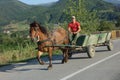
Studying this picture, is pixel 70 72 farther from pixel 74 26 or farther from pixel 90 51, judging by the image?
pixel 90 51

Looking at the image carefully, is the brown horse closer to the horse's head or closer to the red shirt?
the horse's head

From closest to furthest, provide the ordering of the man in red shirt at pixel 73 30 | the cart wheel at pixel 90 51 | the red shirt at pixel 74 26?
the man in red shirt at pixel 73 30, the red shirt at pixel 74 26, the cart wheel at pixel 90 51

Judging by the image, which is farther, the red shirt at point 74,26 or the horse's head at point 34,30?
the red shirt at point 74,26

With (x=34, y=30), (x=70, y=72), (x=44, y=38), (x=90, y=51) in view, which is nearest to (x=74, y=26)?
(x=90, y=51)

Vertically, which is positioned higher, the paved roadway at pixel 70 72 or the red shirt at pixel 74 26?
the red shirt at pixel 74 26

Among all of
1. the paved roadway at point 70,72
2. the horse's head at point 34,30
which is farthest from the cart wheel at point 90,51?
the horse's head at point 34,30

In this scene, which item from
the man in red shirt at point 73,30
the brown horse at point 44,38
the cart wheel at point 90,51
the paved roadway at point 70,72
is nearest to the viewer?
the paved roadway at point 70,72

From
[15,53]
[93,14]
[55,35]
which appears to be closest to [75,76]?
[55,35]

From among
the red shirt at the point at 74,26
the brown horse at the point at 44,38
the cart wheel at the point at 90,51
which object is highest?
the red shirt at the point at 74,26

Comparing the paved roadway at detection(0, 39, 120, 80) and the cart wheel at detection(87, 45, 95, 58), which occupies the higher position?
the cart wheel at detection(87, 45, 95, 58)

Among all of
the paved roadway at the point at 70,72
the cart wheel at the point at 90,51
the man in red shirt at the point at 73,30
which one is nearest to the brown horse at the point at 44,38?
the paved roadway at the point at 70,72

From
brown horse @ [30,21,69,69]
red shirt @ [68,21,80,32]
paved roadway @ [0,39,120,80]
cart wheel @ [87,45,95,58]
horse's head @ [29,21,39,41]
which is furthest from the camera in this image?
cart wheel @ [87,45,95,58]

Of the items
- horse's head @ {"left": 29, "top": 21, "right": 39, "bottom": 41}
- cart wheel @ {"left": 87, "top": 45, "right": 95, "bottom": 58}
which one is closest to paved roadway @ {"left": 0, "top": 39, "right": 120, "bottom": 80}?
horse's head @ {"left": 29, "top": 21, "right": 39, "bottom": 41}

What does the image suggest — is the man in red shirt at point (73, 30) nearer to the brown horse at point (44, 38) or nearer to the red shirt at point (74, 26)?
the red shirt at point (74, 26)
